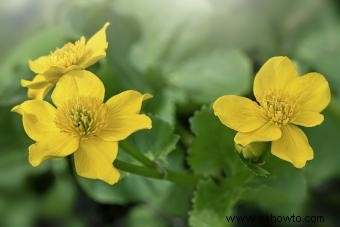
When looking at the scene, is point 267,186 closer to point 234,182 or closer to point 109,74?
point 234,182

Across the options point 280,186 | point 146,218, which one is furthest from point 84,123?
point 146,218

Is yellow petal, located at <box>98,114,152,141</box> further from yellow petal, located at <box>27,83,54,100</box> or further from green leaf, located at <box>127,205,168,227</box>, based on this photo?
green leaf, located at <box>127,205,168,227</box>

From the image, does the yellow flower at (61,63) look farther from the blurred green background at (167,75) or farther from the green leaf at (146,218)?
the green leaf at (146,218)

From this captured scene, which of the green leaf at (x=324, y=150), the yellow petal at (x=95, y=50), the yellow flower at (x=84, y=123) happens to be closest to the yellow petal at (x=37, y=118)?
the yellow flower at (x=84, y=123)

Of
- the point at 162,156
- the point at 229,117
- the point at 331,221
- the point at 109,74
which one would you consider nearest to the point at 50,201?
the point at 109,74

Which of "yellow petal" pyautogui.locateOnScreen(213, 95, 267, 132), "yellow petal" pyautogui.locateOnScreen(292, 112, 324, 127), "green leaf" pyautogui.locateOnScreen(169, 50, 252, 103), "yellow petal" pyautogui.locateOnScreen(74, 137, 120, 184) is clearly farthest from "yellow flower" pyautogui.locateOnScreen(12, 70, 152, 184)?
"green leaf" pyautogui.locateOnScreen(169, 50, 252, 103)

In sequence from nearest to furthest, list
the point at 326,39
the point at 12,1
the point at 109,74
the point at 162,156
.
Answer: the point at 162,156 → the point at 109,74 → the point at 326,39 → the point at 12,1

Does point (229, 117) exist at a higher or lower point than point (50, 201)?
higher
